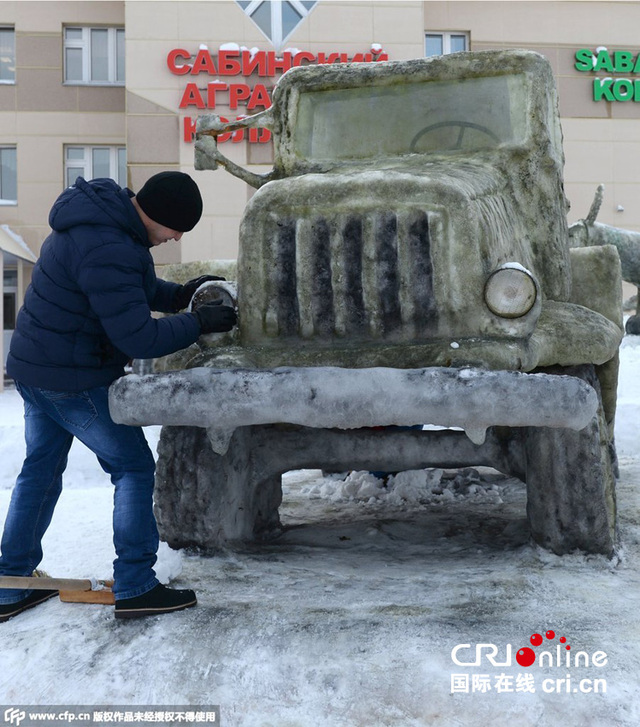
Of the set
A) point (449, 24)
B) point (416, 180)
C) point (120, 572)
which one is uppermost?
point (449, 24)

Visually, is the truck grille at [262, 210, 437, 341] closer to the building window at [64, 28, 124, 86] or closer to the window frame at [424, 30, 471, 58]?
the building window at [64, 28, 124, 86]

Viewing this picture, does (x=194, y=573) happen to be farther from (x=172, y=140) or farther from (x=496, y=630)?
(x=172, y=140)

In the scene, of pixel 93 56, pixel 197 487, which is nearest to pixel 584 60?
pixel 93 56

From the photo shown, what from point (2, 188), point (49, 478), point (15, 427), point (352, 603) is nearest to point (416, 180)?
point (352, 603)

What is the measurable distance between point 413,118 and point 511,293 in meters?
1.61

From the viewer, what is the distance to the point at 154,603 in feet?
10.2

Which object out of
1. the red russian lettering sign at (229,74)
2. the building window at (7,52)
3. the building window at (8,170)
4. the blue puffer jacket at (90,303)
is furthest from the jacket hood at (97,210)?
the building window at (7,52)

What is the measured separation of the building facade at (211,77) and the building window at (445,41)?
0.03 meters

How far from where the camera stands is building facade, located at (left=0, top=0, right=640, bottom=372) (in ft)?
48.2

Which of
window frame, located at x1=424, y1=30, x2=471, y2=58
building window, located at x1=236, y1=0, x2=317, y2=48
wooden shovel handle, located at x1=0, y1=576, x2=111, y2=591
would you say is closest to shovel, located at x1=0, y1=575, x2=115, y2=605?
wooden shovel handle, located at x1=0, y1=576, x2=111, y2=591

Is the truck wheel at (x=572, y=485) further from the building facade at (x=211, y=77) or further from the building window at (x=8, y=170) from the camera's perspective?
the building window at (x=8, y=170)

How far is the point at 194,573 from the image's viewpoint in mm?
3615

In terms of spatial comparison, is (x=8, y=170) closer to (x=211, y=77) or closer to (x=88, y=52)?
(x=88, y=52)

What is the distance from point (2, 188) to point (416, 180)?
15233 millimetres
